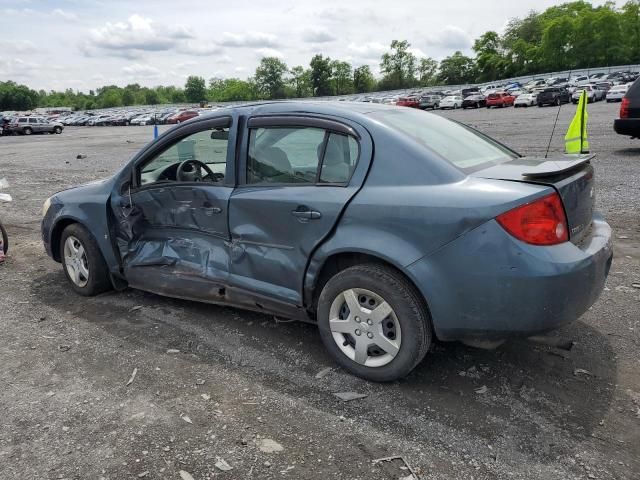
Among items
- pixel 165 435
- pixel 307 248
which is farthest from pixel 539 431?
pixel 165 435

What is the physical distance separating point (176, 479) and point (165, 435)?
379 mm

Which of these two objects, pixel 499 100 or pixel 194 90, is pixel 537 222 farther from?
pixel 194 90

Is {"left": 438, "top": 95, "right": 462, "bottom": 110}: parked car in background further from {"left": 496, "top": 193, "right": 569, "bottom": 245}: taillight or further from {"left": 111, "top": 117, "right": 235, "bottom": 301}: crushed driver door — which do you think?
{"left": 496, "top": 193, "right": 569, "bottom": 245}: taillight

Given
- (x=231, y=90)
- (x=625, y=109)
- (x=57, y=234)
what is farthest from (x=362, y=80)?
(x=57, y=234)

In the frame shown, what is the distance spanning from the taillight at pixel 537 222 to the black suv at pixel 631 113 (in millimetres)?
10558

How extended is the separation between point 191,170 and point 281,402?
7.14 feet

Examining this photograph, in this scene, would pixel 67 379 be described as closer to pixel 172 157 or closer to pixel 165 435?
pixel 165 435

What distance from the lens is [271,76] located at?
146m

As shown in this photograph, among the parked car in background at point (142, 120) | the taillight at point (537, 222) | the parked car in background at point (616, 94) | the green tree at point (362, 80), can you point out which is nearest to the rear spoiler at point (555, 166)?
the taillight at point (537, 222)

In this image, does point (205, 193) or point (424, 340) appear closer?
point (424, 340)

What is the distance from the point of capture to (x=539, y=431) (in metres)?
2.81

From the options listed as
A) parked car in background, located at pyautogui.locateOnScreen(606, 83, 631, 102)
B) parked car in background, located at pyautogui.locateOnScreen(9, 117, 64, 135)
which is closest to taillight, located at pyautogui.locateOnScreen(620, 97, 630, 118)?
parked car in background, located at pyautogui.locateOnScreen(606, 83, 631, 102)

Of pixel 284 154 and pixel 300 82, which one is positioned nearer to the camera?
pixel 284 154

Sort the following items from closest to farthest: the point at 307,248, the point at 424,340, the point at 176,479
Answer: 1. the point at 176,479
2. the point at 424,340
3. the point at 307,248
